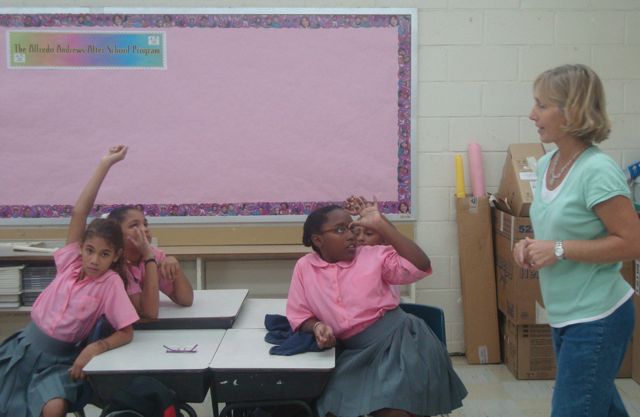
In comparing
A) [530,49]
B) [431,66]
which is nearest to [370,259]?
[431,66]

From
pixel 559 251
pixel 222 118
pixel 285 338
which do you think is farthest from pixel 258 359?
pixel 222 118

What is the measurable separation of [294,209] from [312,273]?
139 centimetres

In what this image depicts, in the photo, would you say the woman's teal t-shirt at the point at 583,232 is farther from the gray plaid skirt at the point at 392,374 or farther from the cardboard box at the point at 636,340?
the cardboard box at the point at 636,340

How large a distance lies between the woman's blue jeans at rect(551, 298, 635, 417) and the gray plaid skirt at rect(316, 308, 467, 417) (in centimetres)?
48

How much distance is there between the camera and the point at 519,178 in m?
3.30

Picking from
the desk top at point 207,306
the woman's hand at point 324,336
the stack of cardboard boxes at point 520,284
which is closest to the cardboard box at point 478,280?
the stack of cardboard boxes at point 520,284

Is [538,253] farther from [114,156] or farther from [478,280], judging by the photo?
[478,280]

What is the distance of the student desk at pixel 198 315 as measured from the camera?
2250 millimetres

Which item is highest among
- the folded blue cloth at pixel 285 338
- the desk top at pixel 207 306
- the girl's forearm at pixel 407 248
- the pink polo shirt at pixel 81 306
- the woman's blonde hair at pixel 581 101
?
the woman's blonde hair at pixel 581 101

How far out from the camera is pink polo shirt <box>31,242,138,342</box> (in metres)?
2.10

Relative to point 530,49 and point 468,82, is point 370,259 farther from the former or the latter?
point 530,49

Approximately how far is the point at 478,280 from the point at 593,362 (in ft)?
6.68

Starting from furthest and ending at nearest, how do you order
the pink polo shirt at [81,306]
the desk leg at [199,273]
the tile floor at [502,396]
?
1. the desk leg at [199,273]
2. the tile floor at [502,396]
3. the pink polo shirt at [81,306]

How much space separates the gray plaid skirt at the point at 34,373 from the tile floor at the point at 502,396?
0.94 metres
